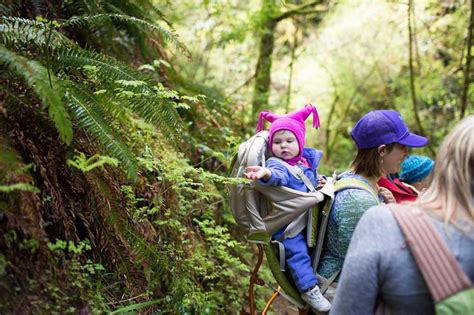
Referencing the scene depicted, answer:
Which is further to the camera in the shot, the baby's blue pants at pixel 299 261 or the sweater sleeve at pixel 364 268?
the baby's blue pants at pixel 299 261

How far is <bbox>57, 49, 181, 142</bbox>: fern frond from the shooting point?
3375 millimetres

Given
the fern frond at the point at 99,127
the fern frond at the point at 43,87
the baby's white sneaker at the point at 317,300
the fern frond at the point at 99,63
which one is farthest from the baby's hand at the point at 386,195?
the fern frond at the point at 43,87

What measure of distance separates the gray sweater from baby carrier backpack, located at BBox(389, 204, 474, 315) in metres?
0.05

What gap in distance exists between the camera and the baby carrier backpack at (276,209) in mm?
3051

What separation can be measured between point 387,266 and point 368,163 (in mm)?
1253

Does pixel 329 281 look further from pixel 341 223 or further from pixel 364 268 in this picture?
pixel 364 268

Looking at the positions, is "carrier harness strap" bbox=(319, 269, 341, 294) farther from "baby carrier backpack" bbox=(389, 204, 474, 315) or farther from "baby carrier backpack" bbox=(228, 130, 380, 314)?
"baby carrier backpack" bbox=(389, 204, 474, 315)

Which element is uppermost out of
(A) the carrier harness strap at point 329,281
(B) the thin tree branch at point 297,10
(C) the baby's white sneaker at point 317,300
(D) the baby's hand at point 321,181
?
(B) the thin tree branch at point 297,10

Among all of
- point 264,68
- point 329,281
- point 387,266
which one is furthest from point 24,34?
point 264,68

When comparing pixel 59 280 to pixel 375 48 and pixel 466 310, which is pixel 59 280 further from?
pixel 375 48

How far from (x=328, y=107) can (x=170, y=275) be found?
10899mm

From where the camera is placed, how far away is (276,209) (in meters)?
3.13

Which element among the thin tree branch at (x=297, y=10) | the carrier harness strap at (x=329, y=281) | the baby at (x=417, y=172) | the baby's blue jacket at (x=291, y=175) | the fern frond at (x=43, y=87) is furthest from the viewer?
the thin tree branch at (x=297, y=10)

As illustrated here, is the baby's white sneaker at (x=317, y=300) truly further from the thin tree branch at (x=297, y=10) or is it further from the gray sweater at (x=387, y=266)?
the thin tree branch at (x=297, y=10)
